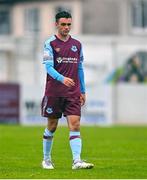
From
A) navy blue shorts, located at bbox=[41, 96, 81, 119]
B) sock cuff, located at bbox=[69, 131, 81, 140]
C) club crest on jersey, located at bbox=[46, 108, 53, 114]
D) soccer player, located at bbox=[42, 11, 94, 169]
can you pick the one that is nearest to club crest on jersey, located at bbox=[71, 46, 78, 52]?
soccer player, located at bbox=[42, 11, 94, 169]

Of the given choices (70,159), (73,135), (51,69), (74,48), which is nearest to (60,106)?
(73,135)

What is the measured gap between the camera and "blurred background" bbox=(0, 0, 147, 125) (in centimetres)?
4144

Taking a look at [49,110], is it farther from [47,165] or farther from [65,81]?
[47,165]

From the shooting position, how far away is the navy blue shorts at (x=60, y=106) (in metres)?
15.8

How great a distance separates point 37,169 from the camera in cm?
1603

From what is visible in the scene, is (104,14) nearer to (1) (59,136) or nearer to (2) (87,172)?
(1) (59,136)

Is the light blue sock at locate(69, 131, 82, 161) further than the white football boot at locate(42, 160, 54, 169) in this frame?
No

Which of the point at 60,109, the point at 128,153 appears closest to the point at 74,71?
the point at 60,109

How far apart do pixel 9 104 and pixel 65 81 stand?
25.1 metres

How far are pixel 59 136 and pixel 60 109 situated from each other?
12.5 m

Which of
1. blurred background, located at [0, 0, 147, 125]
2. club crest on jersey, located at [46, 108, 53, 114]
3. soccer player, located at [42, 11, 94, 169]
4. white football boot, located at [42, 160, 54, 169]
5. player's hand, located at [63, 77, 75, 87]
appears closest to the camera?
player's hand, located at [63, 77, 75, 87]

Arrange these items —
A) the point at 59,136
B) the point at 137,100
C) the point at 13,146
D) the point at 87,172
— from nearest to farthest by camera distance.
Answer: the point at 87,172 → the point at 13,146 → the point at 59,136 → the point at 137,100

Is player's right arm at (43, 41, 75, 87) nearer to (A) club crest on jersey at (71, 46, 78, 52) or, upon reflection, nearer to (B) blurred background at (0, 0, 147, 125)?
(A) club crest on jersey at (71, 46, 78, 52)

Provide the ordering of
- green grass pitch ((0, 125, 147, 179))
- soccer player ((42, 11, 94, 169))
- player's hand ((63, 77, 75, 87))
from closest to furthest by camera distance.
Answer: green grass pitch ((0, 125, 147, 179)) → player's hand ((63, 77, 75, 87)) → soccer player ((42, 11, 94, 169))
